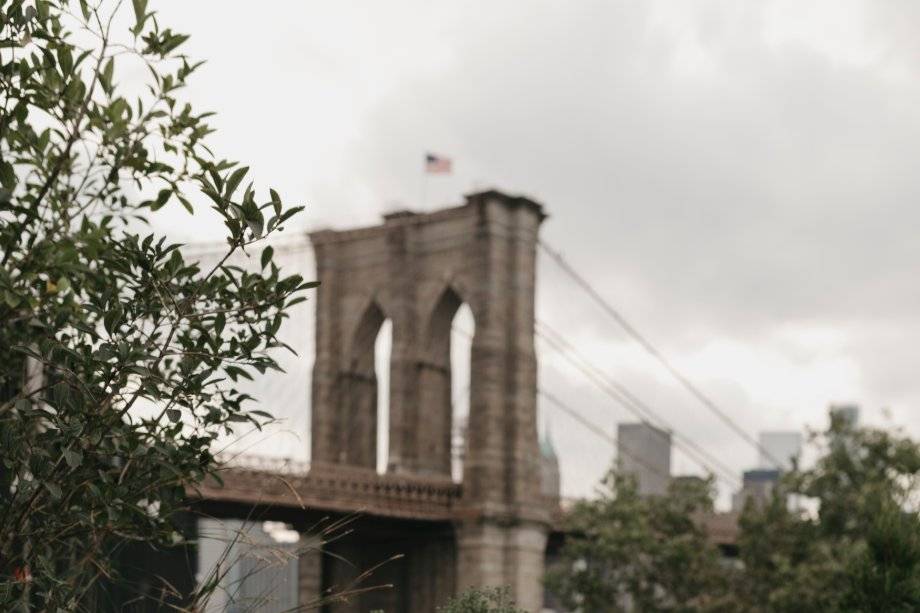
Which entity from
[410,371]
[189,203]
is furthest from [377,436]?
[189,203]

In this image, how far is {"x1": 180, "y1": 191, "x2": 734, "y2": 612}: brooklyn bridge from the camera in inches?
2319

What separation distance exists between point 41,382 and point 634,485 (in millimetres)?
34665

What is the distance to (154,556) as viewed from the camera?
29.8 metres

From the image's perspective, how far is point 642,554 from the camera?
188 feet

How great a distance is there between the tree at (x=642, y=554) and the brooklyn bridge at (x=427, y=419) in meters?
2.78

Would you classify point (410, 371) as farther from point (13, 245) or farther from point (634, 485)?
point (13, 245)

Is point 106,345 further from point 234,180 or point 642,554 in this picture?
point 642,554

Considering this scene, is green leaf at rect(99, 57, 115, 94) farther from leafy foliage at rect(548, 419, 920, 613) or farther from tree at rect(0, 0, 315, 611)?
leafy foliage at rect(548, 419, 920, 613)

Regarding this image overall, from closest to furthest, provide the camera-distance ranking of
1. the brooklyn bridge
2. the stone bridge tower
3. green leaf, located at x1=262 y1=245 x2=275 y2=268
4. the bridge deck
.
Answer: green leaf, located at x1=262 y1=245 x2=275 y2=268 → the bridge deck → the brooklyn bridge → the stone bridge tower

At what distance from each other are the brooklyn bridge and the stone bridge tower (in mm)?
63

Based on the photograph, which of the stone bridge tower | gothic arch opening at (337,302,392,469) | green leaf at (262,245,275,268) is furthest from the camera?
gothic arch opening at (337,302,392,469)

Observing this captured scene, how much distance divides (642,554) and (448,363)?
14341mm

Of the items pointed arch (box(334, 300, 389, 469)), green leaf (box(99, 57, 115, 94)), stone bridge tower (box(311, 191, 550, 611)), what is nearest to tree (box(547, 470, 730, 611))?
stone bridge tower (box(311, 191, 550, 611))

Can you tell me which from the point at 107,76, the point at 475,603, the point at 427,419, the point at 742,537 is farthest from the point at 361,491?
the point at 107,76
